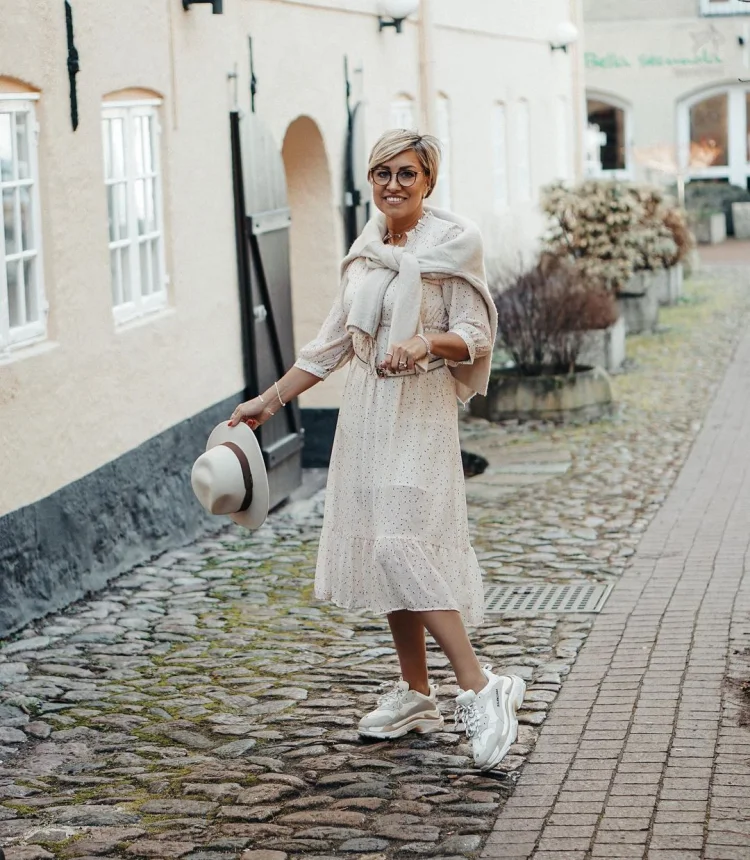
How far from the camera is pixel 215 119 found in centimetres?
936

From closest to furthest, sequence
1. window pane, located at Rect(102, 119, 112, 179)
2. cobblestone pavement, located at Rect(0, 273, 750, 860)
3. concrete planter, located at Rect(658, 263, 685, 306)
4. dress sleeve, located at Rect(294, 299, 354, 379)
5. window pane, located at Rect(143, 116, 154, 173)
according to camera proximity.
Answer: cobblestone pavement, located at Rect(0, 273, 750, 860) → dress sleeve, located at Rect(294, 299, 354, 379) → window pane, located at Rect(102, 119, 112, 179) → window pane, located at Rect(143, 116, 154, 173) → concrete planter, located at Rect(658, 263, 685, 306)

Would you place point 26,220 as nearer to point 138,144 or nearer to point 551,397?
point 138,144

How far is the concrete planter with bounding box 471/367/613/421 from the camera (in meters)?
12.7

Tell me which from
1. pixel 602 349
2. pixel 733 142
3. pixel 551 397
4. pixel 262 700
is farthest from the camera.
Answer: pixel 733 142

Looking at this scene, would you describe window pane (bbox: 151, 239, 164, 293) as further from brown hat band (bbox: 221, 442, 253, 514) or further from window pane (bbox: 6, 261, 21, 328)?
brown hat band (bbox: 221, 442, 253, 514)

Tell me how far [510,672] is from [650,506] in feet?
11.4

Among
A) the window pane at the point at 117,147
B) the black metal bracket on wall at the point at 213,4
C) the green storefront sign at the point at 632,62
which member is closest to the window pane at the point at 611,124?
the green storefront sign at the point at 632,62

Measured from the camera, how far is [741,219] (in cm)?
3081

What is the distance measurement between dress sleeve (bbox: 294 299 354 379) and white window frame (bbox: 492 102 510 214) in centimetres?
1260

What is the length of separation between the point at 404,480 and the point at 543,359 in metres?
8.33

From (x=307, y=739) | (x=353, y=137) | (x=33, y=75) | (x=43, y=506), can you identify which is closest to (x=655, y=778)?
(x=307, y=739)

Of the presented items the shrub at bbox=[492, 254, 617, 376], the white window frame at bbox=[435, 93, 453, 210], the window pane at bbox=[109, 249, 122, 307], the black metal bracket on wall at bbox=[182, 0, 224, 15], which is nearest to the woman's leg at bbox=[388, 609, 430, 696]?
the window pane at bbox=[109, 249, 122, 307]

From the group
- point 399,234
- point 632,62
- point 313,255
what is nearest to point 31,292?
point 399,234

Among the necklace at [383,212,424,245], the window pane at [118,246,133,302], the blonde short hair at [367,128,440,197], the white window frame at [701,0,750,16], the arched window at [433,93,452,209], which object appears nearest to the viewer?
the blonde short hair at [367,128,440,197]
